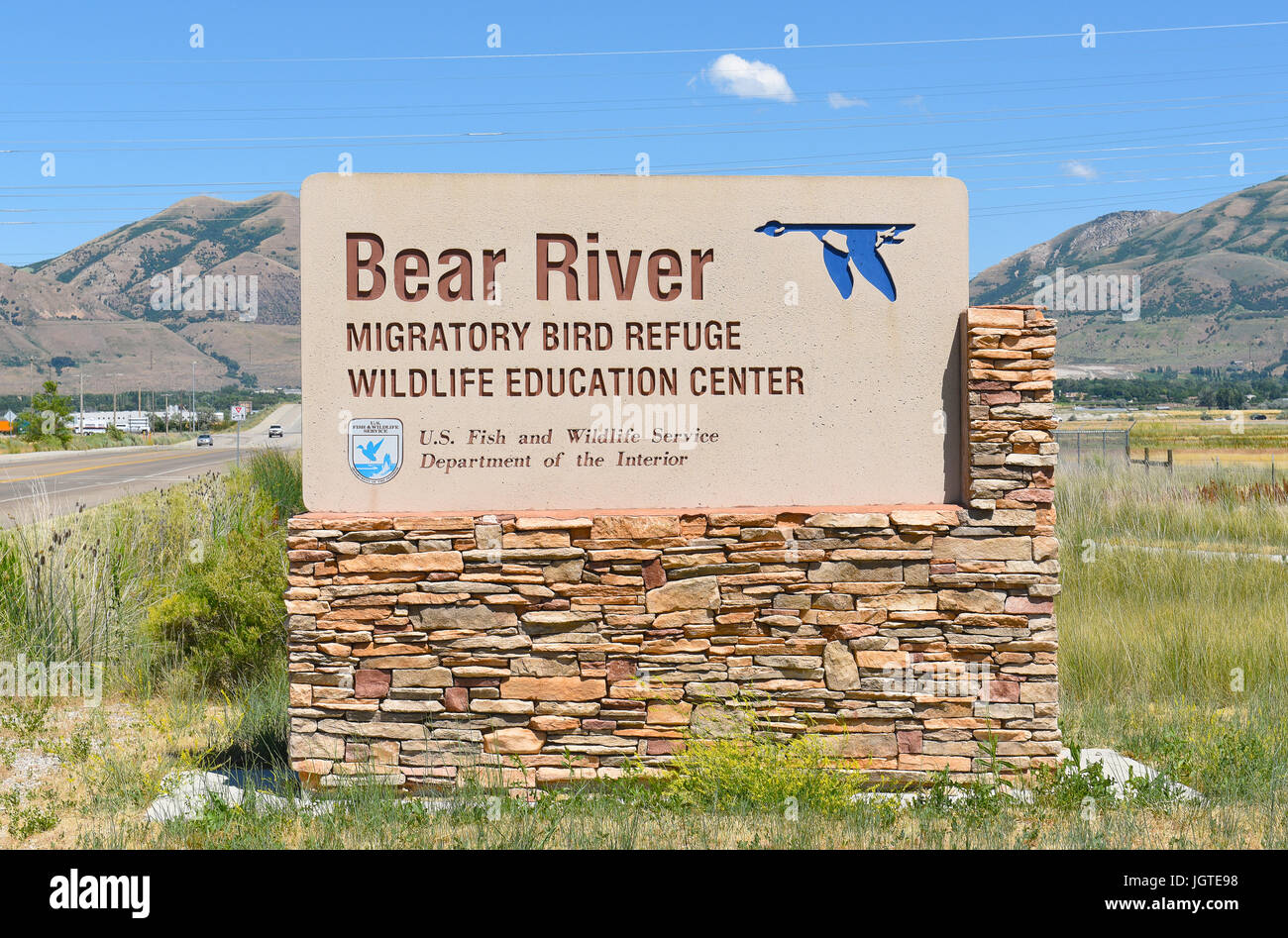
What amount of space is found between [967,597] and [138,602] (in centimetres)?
794

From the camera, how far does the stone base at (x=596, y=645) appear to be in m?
5.92

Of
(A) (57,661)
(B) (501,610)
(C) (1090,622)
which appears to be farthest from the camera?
(C) (1090,622)

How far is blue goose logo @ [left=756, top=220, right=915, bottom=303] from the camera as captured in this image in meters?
6.24

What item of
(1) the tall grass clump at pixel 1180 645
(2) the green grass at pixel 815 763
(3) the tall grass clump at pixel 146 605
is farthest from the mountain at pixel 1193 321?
(3) the tall grass clump at pixel 146 605

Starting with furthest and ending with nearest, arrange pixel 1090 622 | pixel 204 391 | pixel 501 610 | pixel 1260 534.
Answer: pixel 204 391, pixel 1260 534, pixel 1090 622, pixel 501 610

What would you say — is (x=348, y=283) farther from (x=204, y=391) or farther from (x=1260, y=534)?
(x=204, y=391)

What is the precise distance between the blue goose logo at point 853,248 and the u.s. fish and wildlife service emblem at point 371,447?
2695 mm

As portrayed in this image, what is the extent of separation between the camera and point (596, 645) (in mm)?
5918

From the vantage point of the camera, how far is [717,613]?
5.96m

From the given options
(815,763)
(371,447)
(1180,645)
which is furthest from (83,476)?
(1180,645)

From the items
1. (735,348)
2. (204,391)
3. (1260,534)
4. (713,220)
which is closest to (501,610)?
(735,348)
